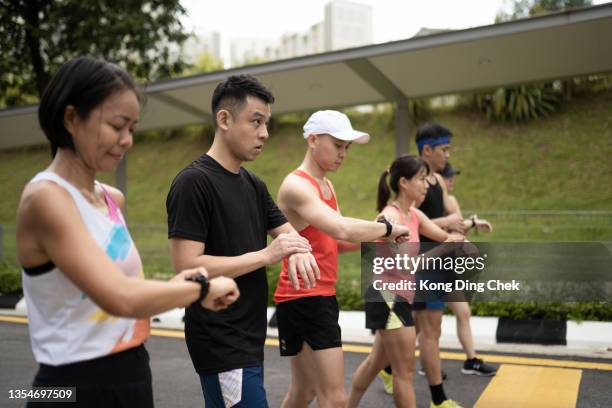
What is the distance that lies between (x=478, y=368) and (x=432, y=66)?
3177mm

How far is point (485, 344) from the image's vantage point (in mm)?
6191

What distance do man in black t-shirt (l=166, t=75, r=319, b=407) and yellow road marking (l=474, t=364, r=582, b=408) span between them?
2.56 meters

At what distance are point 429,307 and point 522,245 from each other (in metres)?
1.05

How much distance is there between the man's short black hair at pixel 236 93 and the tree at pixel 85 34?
9.25m

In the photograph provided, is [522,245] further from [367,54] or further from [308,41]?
[308,41]

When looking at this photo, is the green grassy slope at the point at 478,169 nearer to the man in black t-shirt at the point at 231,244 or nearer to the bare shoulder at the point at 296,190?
the bare shoulder at the point at 296,190

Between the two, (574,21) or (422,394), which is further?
(574,21)

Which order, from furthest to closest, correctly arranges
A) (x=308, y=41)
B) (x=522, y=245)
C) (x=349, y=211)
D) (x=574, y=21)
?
(x=308, y=41), (x=349, y=211), (x=574, y=21), (x=522, y=245)

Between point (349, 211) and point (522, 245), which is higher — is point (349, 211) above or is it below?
below

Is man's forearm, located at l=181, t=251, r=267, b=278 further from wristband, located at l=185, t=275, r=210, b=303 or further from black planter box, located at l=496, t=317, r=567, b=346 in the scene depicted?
black planter box, located at l=496, t=317, r=567, b=346

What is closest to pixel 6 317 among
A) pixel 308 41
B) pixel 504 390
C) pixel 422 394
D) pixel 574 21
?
pixel 422 394

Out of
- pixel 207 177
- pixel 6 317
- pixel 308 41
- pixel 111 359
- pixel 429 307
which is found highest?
pixel 308 41

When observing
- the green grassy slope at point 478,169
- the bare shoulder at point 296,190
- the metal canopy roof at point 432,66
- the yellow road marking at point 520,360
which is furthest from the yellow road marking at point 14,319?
the bare shoulder at point 296,190

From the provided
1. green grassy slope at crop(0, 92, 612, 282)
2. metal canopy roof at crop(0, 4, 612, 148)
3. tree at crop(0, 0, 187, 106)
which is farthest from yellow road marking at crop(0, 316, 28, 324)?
tree at crop(0, 0, 187, 106)
